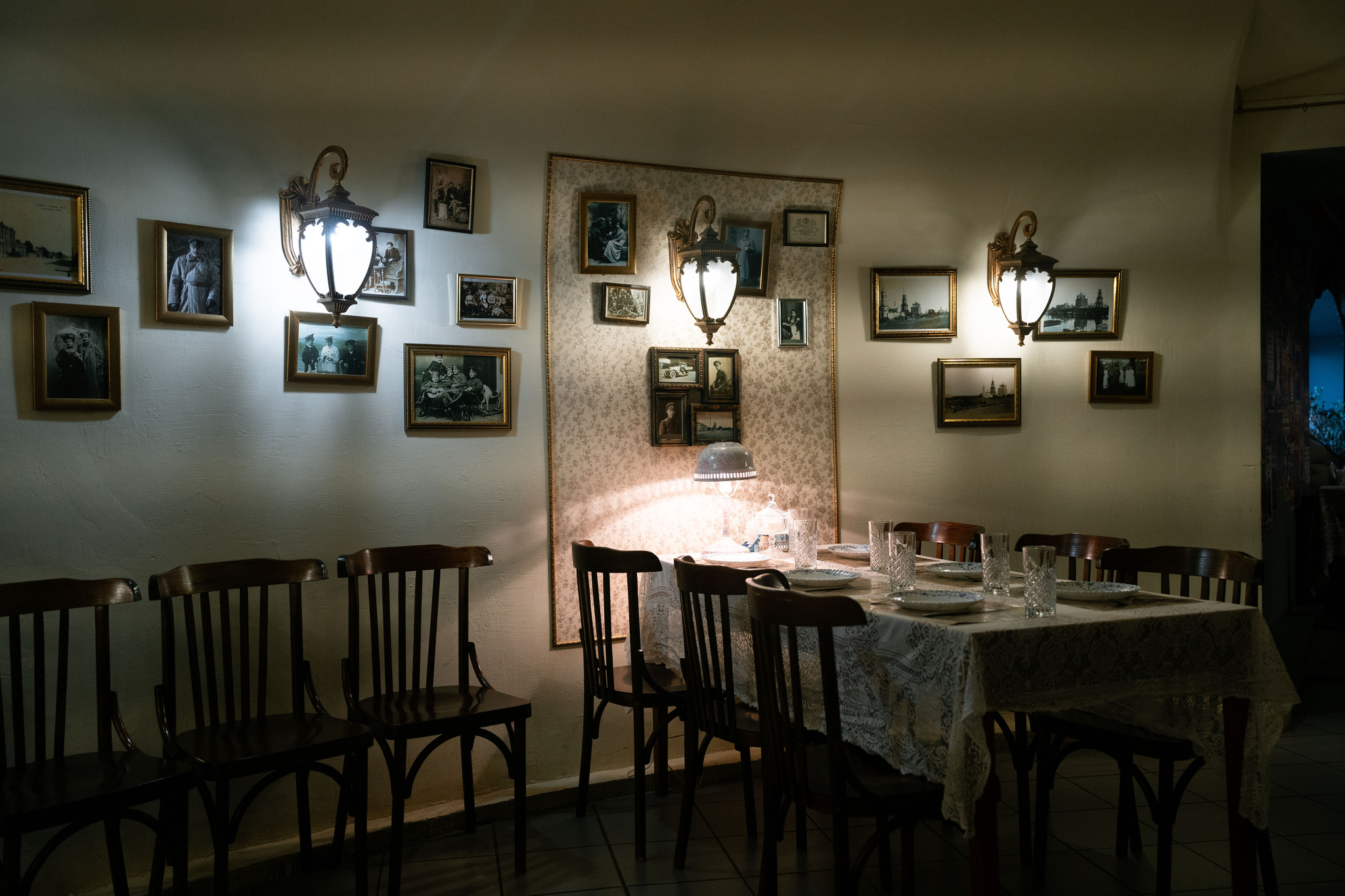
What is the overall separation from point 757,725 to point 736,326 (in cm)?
181

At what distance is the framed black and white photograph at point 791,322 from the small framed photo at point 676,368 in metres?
0.37

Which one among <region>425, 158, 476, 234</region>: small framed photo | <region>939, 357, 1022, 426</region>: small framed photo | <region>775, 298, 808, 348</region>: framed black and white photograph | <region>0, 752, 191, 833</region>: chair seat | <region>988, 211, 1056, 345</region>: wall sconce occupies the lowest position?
<region>0, 752, 191, 833</region>: chair seat

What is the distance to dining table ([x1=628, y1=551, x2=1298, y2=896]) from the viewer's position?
196 cm

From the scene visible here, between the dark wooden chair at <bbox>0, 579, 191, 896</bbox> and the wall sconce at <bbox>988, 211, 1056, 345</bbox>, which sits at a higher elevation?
the wall sconce at <bbox>988, 211, 1056, 345</bbox>

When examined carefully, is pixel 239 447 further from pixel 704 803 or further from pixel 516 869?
pixel 704 803

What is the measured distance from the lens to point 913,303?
13.0 feet

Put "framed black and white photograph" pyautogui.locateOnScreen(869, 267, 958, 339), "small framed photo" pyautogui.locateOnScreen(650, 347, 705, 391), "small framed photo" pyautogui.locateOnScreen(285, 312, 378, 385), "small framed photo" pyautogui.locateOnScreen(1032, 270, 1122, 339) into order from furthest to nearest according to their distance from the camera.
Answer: "small framed photo" pyautogui.locateOnScreen(1032, 270, 1122, 339) < "framed black and white photograph" pyautogui.locateOnScreen(869, 267, 958, 339) < "small framed photo" pyautogui.locateOnScreen(650, 347, 705, 391) < "small framed photo" pyautogui.locateOnScreen(285, 312, 378, 385)

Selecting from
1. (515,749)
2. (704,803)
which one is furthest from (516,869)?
(704,803)

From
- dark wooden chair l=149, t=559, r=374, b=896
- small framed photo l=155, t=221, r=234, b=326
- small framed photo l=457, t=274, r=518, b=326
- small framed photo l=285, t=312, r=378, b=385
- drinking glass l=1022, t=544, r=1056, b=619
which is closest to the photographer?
drinking glass l=1022, t=544, r=1056, b=619

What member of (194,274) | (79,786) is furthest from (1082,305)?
(79,786)

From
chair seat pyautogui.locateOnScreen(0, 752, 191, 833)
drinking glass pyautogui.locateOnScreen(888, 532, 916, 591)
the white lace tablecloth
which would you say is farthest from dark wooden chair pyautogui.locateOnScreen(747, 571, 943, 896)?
chair seat pyautogui.locateOnScreen(0, 752, 191, 833)

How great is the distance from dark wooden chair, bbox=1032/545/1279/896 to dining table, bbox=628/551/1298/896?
60 millimetres

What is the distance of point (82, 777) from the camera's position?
2205 mm

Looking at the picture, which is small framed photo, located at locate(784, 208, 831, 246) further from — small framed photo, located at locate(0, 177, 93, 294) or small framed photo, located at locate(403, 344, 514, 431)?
small framed photo, located at locate(0, 177, 93, 294)
